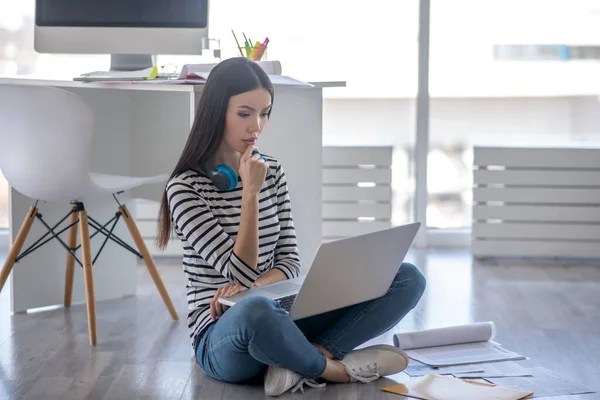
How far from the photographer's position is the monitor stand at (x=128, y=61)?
322 centimetres

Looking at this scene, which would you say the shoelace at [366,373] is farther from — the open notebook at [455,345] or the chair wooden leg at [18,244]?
the chair wooden leg at [18,244]

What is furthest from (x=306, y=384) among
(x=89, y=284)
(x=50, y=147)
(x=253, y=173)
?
(x=50, y=147)

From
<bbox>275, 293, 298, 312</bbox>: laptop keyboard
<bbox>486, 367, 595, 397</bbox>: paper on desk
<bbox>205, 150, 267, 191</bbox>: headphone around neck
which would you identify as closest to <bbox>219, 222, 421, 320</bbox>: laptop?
<bbox>275, 293, 298, 312</bbox>: laptop keyboard

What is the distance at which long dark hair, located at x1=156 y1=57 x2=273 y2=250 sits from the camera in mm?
2092

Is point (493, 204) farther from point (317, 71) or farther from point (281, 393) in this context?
point (281, 393)

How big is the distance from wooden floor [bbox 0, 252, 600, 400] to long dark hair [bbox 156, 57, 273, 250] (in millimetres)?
394

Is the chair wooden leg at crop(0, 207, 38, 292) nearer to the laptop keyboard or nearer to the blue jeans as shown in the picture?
the blue jeans

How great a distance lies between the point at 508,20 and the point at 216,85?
253cm

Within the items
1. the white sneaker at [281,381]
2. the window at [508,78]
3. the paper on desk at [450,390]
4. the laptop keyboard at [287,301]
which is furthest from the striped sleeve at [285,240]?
the window at [508,78]

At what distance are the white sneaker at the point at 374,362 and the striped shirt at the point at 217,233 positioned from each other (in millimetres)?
253

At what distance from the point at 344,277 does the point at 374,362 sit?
11.3 inches

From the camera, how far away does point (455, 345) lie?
8.16ft

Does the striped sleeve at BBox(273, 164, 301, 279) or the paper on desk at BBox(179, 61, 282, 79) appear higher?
the paper on desk at BBox(179, 61, 282, 79)

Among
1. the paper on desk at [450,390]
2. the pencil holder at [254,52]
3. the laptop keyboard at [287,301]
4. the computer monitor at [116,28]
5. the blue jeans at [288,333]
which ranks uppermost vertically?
the computer monitor at [116,28]
